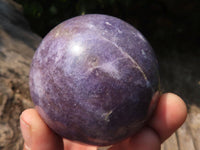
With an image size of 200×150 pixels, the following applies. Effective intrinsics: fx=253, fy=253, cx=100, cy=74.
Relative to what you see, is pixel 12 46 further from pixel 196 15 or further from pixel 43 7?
pixel 196 15

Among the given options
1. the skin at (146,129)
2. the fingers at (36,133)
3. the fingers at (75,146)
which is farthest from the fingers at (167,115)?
the fingers at (36,133)

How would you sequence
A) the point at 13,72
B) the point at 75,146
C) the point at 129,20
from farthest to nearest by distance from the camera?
the point at 129,20
the point at 13,72
the point at 75,146

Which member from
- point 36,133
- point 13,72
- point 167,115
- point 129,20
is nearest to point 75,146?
point 36,133

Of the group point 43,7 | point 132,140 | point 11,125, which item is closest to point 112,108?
point 132,140

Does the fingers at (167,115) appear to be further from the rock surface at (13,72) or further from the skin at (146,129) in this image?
the rock surface at (13,72)

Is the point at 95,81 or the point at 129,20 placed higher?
the point at 95,81

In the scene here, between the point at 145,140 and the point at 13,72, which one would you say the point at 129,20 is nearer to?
the point at 13,72

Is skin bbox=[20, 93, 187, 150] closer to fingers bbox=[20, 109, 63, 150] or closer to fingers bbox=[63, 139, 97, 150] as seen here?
fingers bbox=[20, 109, 63, 150]
